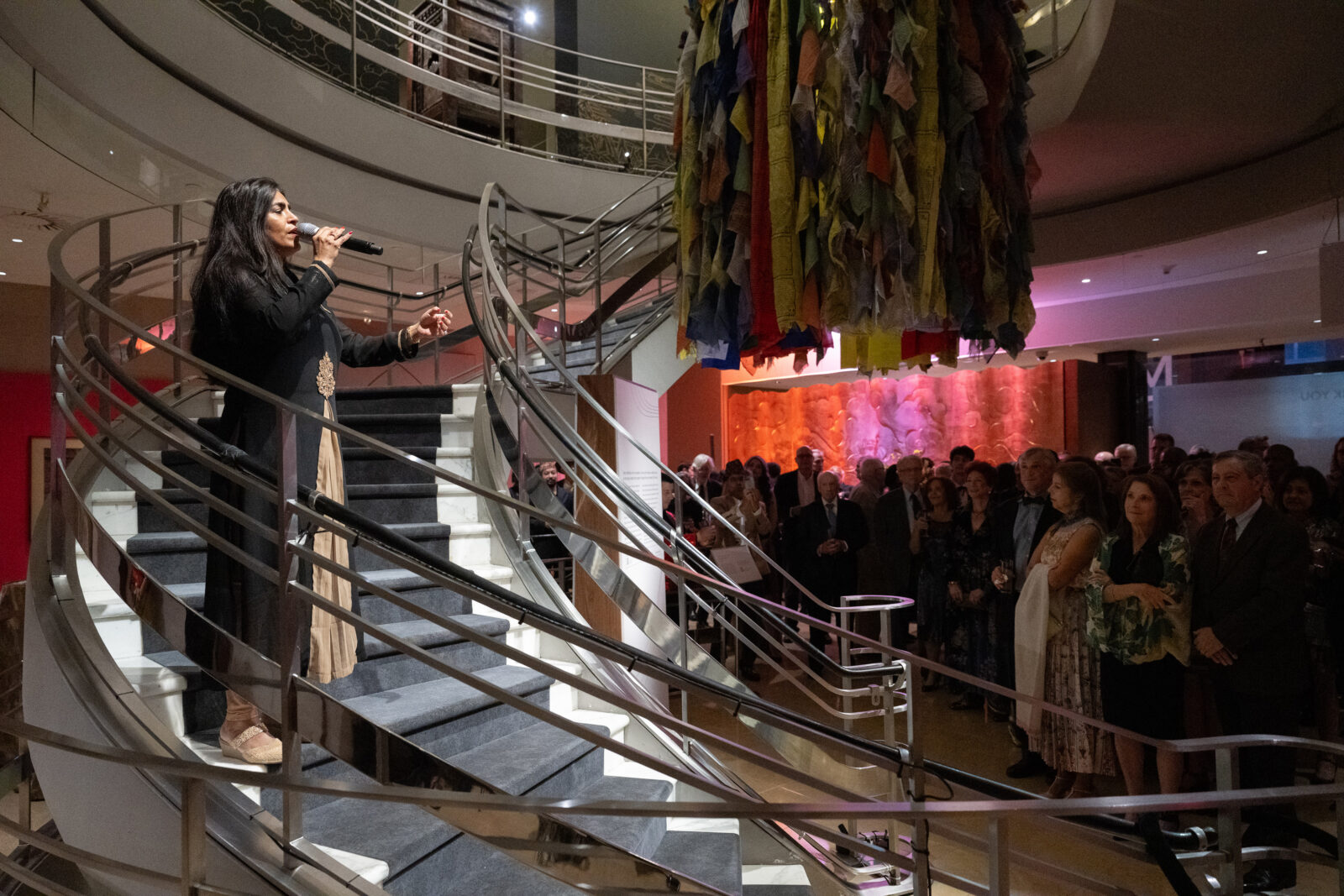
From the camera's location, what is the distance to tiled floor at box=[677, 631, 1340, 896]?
2.65m

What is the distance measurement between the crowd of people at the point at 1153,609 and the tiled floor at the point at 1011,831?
16cm

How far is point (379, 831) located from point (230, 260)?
1.41m

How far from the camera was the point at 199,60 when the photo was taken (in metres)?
5.28

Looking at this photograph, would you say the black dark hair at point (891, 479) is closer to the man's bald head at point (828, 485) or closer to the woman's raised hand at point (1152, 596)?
the man's bald head at point (828, 485)

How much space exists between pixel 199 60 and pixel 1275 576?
6164mm

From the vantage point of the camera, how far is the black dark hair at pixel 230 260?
6.94 ft

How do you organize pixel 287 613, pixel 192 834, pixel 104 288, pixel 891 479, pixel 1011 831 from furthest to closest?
pixel 891 479
pixel 1011 831
pixel 104 288
pixel 287 613
pixel 192 834

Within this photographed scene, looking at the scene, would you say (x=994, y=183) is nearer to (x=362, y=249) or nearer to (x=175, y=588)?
(x=362, y=249)

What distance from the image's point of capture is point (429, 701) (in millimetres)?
2375

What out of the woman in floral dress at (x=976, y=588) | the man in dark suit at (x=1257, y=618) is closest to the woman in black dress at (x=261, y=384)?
the man in dark suit at (x=1257, y=618)

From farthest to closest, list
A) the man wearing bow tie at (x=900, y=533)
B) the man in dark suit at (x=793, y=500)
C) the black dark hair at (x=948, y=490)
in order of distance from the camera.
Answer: the man in dark suit at (x=793, y=500) → the man wearing bow tie at (x=900, y=533) → the black dark hair at (x=948, y=490)

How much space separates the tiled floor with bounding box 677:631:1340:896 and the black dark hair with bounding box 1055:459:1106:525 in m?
1.21

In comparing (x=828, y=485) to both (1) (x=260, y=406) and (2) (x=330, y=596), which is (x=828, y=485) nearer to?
(2) (x=330, y=596)

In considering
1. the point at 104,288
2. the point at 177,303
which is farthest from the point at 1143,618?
the point at 177,303
